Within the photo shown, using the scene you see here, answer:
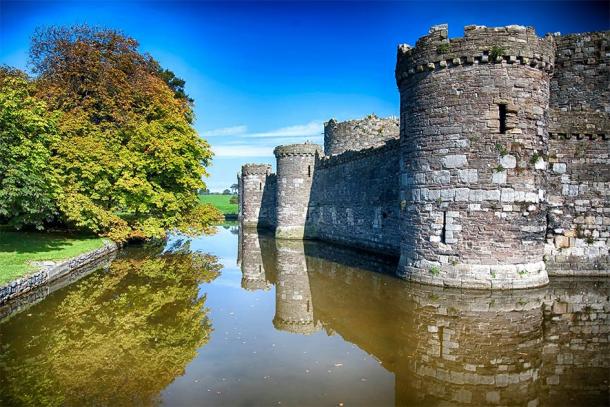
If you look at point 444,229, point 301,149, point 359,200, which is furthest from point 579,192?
point 301,149

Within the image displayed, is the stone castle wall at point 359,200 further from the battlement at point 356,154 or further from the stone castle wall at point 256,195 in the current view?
the stone castle wall at point 256,195

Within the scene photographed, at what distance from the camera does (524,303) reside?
10.3 metres

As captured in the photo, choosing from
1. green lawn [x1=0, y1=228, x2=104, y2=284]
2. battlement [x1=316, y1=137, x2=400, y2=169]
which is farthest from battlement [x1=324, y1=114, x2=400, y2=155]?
green lawn [x1=0, y1=228, x2=104, y2=284]

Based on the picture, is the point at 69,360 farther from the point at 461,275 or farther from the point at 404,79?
the point at 404,79

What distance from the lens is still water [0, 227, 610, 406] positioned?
5930mm

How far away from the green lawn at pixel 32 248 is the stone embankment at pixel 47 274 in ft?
0.63

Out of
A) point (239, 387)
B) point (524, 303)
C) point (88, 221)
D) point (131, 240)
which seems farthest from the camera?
point (131, 240)

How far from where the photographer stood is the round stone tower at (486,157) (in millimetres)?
11766

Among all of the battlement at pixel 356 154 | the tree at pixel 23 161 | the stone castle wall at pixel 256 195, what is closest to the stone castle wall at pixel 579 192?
the battlement at pixel 356 154

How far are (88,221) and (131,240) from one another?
6307mm

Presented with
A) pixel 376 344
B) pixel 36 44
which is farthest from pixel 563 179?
pixel 36 44

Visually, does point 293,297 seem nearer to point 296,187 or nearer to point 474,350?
point 474,350

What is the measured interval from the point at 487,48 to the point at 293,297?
8.40m

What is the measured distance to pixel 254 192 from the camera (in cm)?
3862
